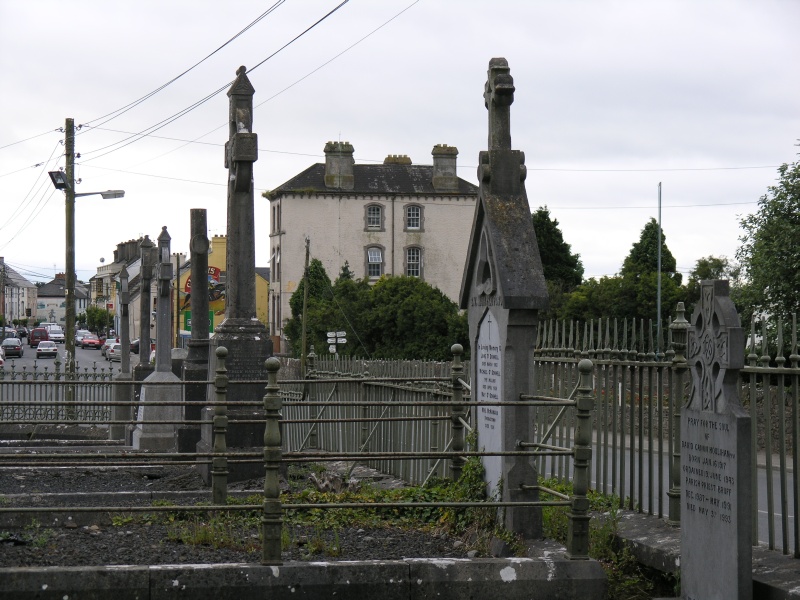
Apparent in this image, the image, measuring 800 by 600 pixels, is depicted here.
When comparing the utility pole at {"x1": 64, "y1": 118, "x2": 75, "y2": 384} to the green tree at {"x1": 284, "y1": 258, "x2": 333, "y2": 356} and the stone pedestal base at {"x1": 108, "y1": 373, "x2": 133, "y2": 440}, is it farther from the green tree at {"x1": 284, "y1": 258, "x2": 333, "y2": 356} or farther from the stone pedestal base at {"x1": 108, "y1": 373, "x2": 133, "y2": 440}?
the green tree at {"x1": 284, "y1": 258, "x2": 333, "y2": 356}

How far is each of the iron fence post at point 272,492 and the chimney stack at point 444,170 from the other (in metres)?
73.8

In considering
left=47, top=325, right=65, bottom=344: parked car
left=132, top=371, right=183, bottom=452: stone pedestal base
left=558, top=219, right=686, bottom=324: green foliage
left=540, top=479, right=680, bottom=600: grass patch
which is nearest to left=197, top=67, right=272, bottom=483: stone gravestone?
left=132, top=371, right=183, bottom=452: stone pedestal base

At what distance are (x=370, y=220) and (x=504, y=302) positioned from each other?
72.5 metres

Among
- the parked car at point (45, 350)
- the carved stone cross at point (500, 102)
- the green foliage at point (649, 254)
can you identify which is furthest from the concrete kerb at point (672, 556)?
the parked car at point (45, 350)

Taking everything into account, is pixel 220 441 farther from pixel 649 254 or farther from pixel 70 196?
pixel 649 254

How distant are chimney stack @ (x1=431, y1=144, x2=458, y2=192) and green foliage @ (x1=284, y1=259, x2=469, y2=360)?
62.2 ft

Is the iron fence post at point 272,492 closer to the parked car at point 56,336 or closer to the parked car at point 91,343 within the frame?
the parked car at point 91,343

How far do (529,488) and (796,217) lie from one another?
23.5 m

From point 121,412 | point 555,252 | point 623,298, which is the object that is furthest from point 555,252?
point 121,412

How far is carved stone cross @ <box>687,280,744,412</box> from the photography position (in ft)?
22.6

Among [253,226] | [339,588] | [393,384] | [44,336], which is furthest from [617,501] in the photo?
[44,336]

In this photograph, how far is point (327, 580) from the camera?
743cm

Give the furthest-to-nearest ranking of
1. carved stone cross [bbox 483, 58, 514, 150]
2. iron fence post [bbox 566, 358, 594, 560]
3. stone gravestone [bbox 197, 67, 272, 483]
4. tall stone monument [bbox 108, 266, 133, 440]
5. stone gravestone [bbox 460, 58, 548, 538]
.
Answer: tall stone monument [bbox 108, 266, 133, 440], stone gravestone [bbox 197, 67, 272, 483], carved stone cross [bbox 483, 58, 514, 150], stone gravestone [bbox 460, 58, 548, 538], iron fence post [bbox 566, 358, 594, 560]

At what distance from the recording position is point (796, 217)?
2989cm
